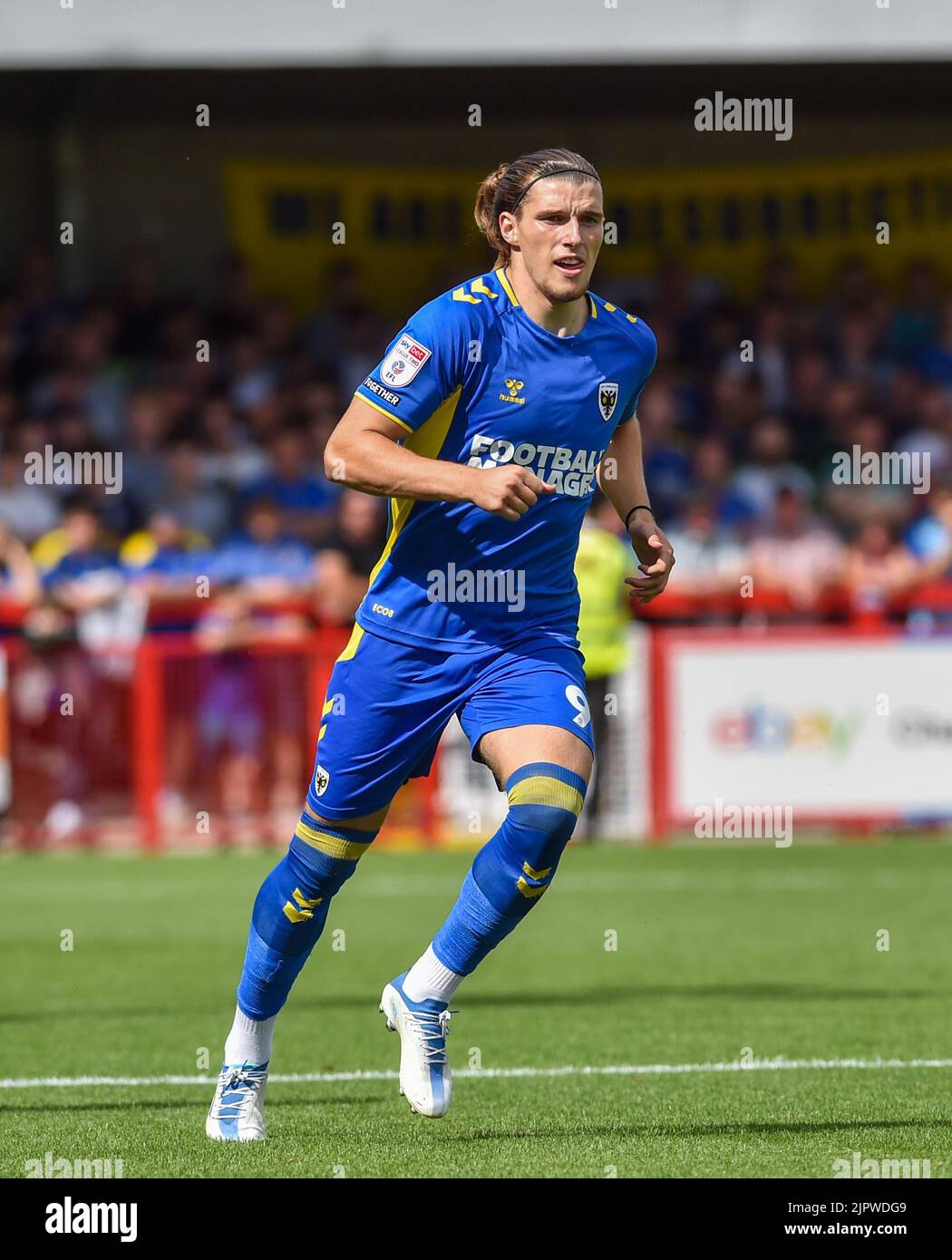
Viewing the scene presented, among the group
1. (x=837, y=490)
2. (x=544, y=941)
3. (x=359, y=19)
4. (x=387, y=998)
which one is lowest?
(x=544, y=941)

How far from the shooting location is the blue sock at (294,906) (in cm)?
570

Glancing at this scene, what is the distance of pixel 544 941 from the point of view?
35.7 ft

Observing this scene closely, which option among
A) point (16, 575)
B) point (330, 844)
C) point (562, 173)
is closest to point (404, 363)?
point (562, 173)

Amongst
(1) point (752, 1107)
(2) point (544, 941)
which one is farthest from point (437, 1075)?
(2) point (544, 941)

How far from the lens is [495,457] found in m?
5.62

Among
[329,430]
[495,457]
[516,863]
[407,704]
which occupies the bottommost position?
[516,863]

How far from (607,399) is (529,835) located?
46.4 inches

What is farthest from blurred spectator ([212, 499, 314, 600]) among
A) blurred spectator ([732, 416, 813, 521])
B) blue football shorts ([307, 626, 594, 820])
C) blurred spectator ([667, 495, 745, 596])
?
blue football shorts ([307, 626, 594, 820])

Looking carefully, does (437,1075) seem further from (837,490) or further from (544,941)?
(837,490)

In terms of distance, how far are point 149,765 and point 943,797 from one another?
18.2ft

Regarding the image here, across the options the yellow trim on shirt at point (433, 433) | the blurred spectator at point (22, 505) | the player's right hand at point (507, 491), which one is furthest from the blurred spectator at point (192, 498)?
the player's right hand at point (507, 491)

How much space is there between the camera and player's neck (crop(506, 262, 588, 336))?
223 inches

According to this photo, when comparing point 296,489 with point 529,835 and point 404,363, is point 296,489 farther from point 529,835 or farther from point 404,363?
point 529,835
